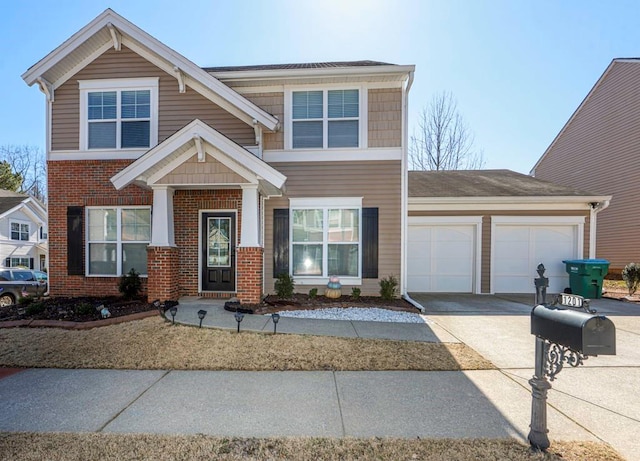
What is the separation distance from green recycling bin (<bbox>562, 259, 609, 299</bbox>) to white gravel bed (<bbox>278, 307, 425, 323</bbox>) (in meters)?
6.08

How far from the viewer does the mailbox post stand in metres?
2.21

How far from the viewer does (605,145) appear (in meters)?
15.1

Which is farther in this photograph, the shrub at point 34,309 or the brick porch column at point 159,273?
the brick porch column at point 159,273

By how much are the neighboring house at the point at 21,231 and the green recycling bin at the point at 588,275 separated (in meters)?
31.4

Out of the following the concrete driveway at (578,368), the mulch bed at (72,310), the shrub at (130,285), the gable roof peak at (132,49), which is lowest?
the concrete driveway at (578,368)

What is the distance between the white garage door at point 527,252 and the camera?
33.6 feet

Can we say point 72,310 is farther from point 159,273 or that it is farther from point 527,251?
point 527,251

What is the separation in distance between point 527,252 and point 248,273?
8.63 metres

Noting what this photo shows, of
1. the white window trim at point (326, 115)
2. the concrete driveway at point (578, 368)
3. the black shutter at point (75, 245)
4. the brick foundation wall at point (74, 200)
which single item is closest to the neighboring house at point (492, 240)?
the concrete driveway at point (578, 368)

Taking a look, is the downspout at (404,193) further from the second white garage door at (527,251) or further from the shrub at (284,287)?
the second white garage door at (527,251)

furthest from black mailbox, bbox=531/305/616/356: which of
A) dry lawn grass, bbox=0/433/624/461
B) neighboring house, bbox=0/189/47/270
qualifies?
neighboring house, bbox=0/189/47/270

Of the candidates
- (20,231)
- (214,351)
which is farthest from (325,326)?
(20,231)

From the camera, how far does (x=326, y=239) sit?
8.50 metres

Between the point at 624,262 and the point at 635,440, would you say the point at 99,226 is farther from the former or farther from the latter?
the point at 624,262
